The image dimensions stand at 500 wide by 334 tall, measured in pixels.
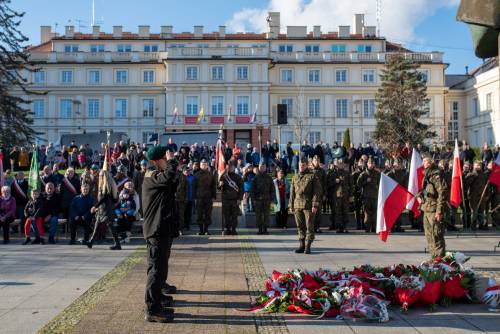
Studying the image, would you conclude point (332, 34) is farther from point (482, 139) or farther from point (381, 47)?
point (482, 139)

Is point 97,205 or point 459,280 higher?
point 97,205

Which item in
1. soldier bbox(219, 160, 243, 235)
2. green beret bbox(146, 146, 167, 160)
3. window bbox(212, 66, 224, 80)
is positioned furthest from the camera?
window bbox(212, 66, 224, 80)

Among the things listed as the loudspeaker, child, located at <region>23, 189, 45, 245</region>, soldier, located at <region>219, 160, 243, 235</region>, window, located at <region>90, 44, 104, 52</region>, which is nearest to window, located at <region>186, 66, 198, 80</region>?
window, located at <region>90, 44, 104, 52</region>

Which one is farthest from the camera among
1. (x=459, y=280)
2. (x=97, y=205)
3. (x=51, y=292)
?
(x=97, y=205)

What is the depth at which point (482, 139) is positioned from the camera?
2486 inches

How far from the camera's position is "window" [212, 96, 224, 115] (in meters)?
61.6

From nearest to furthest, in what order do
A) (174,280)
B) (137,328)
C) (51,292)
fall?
(137,328) → (51,292) → (174,280)

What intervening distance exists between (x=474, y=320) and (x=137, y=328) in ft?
13.5

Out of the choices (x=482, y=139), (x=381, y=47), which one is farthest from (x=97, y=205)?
(x=381, y=47)

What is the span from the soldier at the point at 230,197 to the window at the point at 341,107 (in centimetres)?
5094

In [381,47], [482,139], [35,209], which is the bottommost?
[35,209]

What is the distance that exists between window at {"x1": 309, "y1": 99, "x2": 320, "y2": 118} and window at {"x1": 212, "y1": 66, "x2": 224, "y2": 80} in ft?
38.6

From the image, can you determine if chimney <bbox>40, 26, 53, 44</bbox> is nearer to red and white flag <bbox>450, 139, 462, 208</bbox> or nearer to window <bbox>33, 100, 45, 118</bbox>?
window <bbox>33, 100, 45, 118</bbox>

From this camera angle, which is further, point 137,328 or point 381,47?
point 381,47
